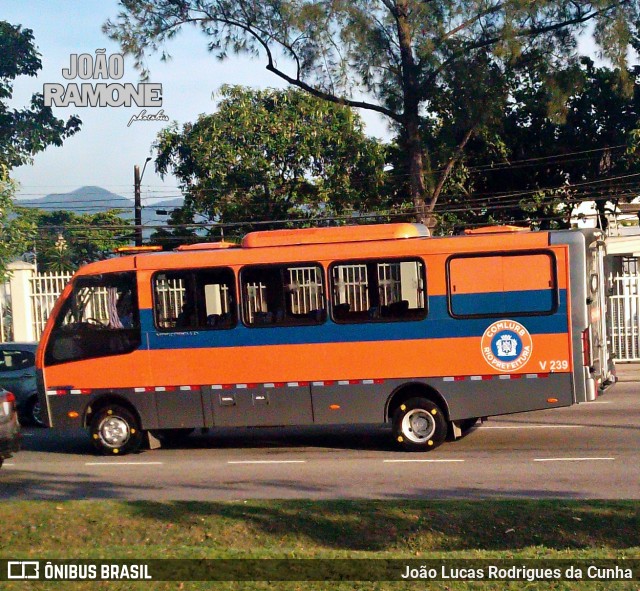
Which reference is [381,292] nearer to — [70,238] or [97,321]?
[97,321]

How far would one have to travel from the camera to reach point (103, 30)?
22.2 m

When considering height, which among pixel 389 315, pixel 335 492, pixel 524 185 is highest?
pixel 524 185

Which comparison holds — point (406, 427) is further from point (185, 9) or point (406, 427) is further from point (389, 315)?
point (185, 9)

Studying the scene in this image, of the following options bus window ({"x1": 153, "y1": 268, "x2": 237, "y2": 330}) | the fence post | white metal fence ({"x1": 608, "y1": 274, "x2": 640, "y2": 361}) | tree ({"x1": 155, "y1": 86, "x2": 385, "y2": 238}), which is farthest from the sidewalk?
the fence post

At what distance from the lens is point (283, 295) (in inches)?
505

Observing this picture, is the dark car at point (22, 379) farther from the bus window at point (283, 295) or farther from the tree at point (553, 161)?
Answer: the tree at point (553, 161)

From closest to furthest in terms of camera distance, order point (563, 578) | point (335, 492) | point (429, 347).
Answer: point (563, 578)
point (335, 492)
point (429, 347)

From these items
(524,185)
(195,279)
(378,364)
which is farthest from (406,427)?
(524,185)

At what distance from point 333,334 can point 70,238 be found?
3220 cm

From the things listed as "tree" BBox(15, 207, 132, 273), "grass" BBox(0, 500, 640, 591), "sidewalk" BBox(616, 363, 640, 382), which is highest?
"tree" BBox(15, 207, 132, 273)

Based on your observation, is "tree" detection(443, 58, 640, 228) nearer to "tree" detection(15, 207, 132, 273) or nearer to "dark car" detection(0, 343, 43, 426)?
"tree" detection(15, 207, 132, 273)

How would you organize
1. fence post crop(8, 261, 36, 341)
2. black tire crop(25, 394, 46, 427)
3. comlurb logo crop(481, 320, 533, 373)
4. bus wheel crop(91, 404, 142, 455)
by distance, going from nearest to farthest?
comlurb logo crop(481, 320, 533, 373) < bus wheel crop(91, 404, 142, 455) < black tire crop(25, 394, 46, 427) < fence post crop(8, 261, 36, 341)

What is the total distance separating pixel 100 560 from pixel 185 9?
1856 cm

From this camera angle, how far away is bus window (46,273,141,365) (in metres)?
13.2
